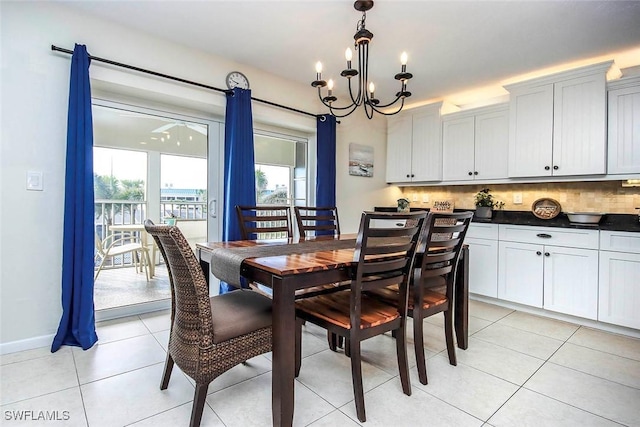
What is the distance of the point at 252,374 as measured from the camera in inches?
75.9

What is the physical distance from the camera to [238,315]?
157 cm

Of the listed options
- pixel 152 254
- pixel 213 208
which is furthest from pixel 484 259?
pixel 152 254

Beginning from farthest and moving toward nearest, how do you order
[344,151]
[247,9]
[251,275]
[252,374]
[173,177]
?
[344,151]
[173,177]
[247,9]
[252,374]
[251,275]

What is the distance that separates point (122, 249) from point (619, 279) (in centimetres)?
433

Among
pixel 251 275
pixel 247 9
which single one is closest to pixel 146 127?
pixel 247 9

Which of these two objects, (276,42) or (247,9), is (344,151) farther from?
(247,9)

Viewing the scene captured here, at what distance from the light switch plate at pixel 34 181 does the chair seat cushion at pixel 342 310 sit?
2.02 m

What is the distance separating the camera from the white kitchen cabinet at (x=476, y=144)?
3545 millimetres

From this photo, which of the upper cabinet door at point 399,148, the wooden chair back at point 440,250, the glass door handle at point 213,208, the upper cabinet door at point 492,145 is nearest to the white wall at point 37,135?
the glass door handle at point 213,208

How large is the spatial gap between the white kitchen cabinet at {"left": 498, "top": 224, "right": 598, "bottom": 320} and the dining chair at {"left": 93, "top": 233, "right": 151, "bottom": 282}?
3610 millimetres

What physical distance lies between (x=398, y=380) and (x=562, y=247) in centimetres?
216

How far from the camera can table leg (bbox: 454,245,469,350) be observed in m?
2.29

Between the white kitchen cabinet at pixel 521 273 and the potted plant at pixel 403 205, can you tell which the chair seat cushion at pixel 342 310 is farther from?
the potted plant at pixel 403 205

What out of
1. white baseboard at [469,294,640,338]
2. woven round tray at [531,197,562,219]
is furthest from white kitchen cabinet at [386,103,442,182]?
white baseboard at [469,294,640,338]
